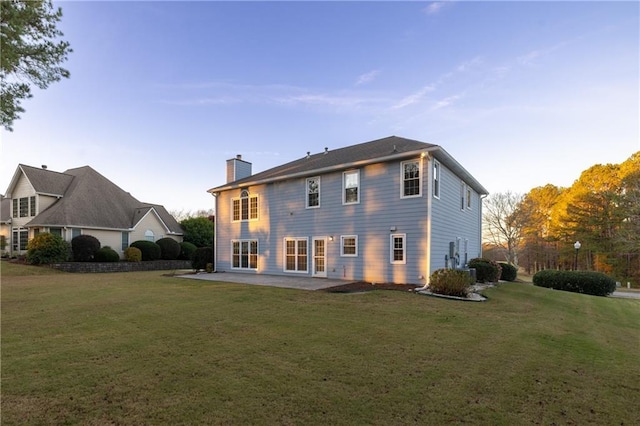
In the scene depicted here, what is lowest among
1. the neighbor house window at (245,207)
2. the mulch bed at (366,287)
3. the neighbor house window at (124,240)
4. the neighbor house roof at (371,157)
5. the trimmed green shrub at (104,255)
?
the mulch bed at (366,287)

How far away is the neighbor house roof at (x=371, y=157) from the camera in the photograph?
12.7 m

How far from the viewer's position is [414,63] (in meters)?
15.4

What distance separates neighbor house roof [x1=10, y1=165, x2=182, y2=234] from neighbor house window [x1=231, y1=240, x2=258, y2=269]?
12567mm

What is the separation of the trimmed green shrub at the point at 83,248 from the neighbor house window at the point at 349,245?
1850 cm

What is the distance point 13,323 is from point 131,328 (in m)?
2.73

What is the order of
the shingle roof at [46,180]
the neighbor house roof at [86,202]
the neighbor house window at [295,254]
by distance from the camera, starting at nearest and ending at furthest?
the neighbor house window at [295,254] → the neighbor house roof at [86,202] → the shingle roof at [46,180]

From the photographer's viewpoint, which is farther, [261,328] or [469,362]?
[261,328]

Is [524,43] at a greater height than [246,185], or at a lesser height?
greater

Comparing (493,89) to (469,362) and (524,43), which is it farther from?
(469,362)

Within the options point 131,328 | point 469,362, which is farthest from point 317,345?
point 131,328

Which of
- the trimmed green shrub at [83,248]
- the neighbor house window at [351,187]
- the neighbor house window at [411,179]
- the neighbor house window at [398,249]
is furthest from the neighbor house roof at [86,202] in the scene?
the neighbor house window at [411,179]

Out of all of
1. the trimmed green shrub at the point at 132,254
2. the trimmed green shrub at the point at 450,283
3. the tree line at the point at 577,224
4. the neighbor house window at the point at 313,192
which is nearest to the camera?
the trimmed green shrub at the point at 450,283

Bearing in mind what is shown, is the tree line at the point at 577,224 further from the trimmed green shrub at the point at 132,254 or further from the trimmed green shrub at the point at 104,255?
the trimmed green shrub at the point at 104,255

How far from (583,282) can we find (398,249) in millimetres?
10510
